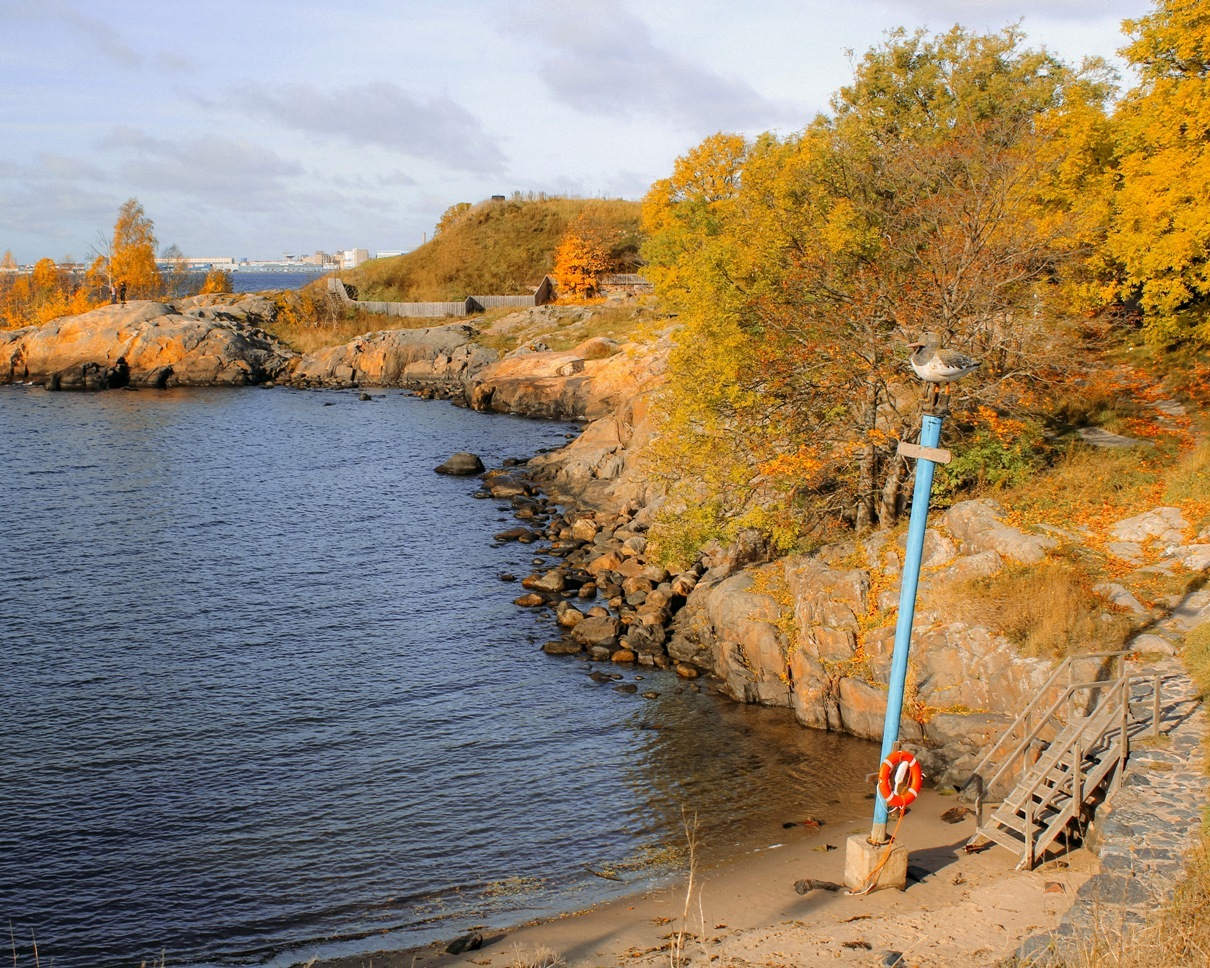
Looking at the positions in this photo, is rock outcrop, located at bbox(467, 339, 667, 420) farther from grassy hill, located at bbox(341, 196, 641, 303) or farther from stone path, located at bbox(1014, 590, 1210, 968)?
stone path, located at bbox(1014, 590, 1210, 968)

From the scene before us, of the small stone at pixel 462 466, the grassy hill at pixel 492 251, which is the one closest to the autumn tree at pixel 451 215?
Answer: the grassy hill at pixel 492 251

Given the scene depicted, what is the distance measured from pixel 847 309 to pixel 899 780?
644 inches

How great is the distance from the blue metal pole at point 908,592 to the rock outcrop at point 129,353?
308 feet

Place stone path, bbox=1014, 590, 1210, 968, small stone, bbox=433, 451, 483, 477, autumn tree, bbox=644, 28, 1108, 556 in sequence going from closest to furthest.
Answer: stone path, bbox=1014, 590, 1210, 968
autumn tree, bbox=644, 28, 1108, 556
small stone, bbox=433, 451, 483, 477

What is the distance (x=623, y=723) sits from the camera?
26609 mm

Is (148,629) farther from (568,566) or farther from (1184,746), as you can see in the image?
(1184,746)

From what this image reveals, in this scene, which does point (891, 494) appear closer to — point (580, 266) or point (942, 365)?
point (942, 365)

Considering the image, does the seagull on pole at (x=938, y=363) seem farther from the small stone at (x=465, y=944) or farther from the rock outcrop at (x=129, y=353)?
the rock outcrop at (x=129, y=353)

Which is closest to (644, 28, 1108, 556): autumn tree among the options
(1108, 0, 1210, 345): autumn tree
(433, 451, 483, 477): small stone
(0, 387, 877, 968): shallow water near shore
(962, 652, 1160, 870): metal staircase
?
(1108, 0, 1210, 345): autumn tree

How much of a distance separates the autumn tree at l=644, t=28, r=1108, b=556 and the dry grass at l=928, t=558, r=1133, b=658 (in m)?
4.93

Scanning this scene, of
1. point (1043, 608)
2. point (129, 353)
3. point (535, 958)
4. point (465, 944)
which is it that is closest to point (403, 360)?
point (129, 353)

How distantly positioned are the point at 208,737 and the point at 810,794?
611 inches

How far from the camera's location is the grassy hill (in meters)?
123

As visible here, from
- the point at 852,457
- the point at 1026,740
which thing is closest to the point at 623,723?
the point at 852,457
